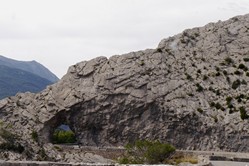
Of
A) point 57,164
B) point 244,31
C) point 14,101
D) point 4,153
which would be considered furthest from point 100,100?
point 57,164

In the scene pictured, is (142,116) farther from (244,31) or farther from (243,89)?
(244,31)

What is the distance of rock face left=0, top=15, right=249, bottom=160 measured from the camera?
62906 millimetres

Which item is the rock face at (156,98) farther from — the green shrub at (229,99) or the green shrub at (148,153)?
the green shrub at (148,153)

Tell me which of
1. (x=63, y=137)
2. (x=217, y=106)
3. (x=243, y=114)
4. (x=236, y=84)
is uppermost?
(x=236, y=84)

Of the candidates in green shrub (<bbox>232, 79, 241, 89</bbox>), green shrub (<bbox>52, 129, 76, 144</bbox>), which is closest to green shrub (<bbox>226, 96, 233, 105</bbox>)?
green shrub (<bbox>232, 79, 241, 89</bbox>)

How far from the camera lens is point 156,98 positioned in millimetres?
65938

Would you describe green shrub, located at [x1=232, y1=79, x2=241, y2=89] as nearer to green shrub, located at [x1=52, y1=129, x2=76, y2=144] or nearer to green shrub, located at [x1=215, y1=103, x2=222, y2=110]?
green shrub, located at [x1=215, y1=103, x2=222, y2=110]

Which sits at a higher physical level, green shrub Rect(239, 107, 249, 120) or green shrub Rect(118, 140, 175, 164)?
green shrub Rect(239, 107, 249, 120)

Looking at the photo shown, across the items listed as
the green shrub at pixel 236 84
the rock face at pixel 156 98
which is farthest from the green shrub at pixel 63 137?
the green shrub at pixel 236 84

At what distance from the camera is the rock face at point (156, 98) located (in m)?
62.9

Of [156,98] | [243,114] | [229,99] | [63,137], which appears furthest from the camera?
[63,137]

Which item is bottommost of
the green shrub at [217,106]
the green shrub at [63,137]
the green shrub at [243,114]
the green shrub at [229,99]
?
the green shrub at [63,137]

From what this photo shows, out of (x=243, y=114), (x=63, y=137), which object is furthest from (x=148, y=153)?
(x=63, y=137)

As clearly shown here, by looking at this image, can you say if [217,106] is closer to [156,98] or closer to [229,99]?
[229,99]
